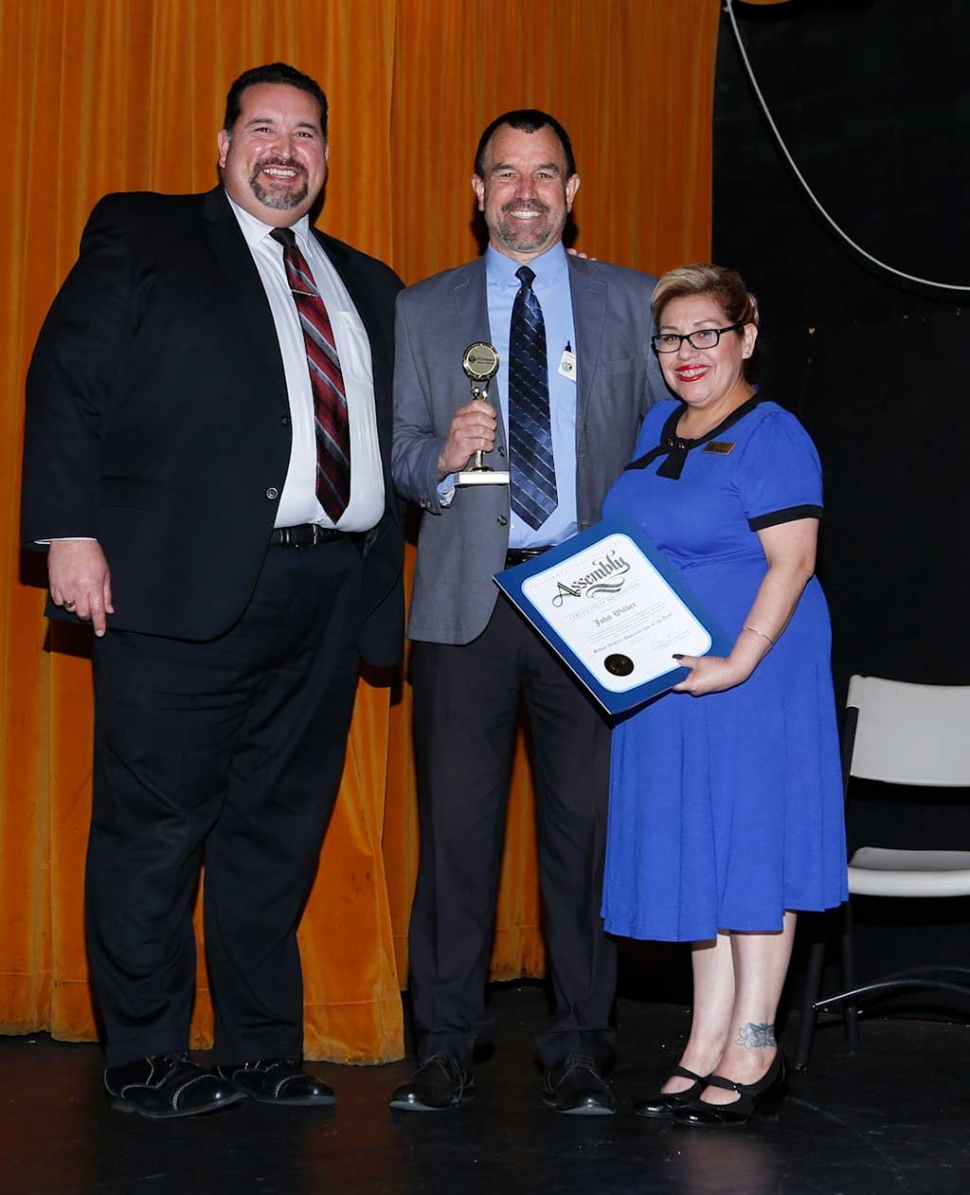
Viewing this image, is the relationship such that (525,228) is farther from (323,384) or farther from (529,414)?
(323,384)

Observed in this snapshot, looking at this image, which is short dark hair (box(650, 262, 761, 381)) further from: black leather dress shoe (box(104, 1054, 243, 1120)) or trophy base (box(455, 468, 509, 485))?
black leather dress shoe (box(104, 1054, 243, 1120))

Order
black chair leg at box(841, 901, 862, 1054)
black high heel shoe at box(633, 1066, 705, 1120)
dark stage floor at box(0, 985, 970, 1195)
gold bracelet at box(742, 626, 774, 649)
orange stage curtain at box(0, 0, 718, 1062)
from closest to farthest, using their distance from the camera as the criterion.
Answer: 1. dark stage floor at box(0, 985, 970, 1195)
2. gold bracelet at box(742, 626, 774, 649)
3. black high heel shoe at box(633, 1066, 705, 1120)
4. orange stage curtain at box(0, 0, 718, 1062)
5. black chair leg at box(841, 901, 862, 1054)

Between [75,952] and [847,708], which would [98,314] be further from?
[847,708]

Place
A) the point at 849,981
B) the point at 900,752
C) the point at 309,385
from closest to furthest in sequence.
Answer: the point at 309,385 < the point at 849,981 < the point at 900,752

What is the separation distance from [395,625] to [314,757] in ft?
1.17

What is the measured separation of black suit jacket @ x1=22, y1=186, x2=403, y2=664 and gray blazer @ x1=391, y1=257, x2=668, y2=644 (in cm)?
30

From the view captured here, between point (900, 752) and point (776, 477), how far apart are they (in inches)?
55.7

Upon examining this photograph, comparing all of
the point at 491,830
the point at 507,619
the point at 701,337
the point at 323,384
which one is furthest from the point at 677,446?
the point at 491,830

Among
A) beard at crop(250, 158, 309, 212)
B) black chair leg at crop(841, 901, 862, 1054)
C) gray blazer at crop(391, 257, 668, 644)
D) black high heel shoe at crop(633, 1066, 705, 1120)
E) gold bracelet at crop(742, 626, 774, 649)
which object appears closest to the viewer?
gold bracelet at crop(742, 626, 774, 649)

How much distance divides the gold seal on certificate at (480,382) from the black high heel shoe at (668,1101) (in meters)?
1.30

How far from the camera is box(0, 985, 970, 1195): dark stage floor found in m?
2.68

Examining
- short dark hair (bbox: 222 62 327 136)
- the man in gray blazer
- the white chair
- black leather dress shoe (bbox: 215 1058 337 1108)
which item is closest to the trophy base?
the man in gray blazer

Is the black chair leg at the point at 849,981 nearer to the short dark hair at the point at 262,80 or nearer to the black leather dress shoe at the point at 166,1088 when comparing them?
the black leather dress shoe at the point at 166,1088

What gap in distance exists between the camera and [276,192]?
129 inches
